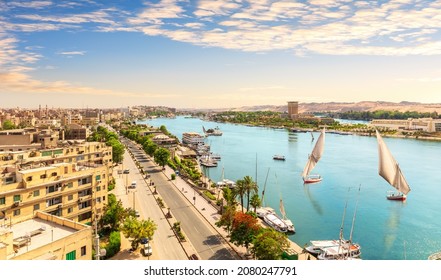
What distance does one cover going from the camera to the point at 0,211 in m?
5.16

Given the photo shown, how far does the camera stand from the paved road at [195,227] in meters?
6.13

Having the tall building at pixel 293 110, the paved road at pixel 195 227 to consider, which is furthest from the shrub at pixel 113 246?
the tall building at pixel 293 110

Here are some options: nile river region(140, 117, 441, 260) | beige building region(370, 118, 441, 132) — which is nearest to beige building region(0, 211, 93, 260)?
nile river region(140, 117, 441, 260)

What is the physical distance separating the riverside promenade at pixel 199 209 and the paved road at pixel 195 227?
64 mm

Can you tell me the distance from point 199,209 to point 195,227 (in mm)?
1337

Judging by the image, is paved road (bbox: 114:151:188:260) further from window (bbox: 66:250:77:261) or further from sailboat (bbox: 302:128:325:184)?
sailboat (bbox: 302:128:325:184)

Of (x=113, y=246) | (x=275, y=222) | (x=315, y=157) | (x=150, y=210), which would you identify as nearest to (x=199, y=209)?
(x=150, y=210)

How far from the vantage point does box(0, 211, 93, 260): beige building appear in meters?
3.26

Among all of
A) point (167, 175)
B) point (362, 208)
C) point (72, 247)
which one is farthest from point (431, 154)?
point (72, 247)

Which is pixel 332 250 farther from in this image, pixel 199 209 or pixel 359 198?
pixel 359 198

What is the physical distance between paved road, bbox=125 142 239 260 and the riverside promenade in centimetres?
6

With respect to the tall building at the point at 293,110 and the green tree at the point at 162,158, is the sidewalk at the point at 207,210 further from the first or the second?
the tall building at the point at 293,110

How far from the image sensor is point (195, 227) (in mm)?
7395

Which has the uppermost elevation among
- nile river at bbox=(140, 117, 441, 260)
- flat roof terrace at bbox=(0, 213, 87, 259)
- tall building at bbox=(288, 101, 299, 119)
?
tall building at bbox=(288, 101, 299, 119)
